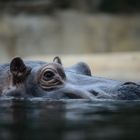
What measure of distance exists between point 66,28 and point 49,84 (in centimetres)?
1452

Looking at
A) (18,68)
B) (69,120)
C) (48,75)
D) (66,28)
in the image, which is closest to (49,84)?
(48,75)

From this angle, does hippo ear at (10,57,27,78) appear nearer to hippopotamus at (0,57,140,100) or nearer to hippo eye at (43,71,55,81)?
hippopotamus at (0,57,140,100)

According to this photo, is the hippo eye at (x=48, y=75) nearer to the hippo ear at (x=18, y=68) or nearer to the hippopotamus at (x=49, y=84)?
the hippopotamus at (x=49, y=84)

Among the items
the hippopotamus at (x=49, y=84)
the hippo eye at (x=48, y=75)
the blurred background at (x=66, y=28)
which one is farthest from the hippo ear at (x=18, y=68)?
the blurred background at (x=66, y=28)

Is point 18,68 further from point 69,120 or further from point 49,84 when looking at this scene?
point 69,120

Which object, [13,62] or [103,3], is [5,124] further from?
[103,3]

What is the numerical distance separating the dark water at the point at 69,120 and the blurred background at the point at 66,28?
13.8 m

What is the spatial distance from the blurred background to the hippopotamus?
1324 centimetres

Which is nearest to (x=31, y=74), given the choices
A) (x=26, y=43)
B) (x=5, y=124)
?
(x=5, y=124)

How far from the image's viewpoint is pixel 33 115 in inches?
196

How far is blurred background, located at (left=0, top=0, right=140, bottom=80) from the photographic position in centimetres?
1995

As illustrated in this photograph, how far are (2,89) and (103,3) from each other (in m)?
14.9

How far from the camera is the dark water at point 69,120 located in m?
3.74

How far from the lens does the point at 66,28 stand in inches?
808
